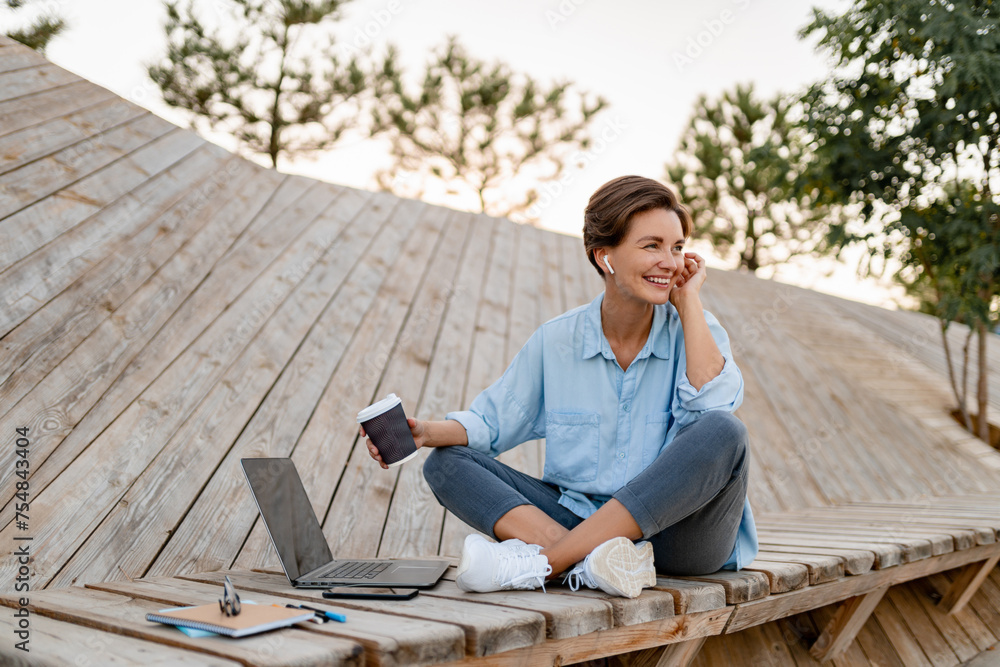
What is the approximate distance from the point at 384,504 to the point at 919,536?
1488 millimetres

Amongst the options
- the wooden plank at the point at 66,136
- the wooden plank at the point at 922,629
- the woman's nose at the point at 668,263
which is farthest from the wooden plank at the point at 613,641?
the wooden plank at the point at 66,136

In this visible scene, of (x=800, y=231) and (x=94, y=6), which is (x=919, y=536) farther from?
(x=800, y=231)

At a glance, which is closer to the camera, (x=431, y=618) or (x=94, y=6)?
(x=431, y=618)

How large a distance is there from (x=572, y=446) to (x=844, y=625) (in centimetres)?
101

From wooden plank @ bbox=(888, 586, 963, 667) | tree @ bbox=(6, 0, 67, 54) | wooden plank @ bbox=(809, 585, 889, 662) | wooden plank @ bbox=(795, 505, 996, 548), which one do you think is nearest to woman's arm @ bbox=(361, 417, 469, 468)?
wooden plank @ bbox=(809, 585, 889, 662)

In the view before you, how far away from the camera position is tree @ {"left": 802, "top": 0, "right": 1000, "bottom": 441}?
3.40 m

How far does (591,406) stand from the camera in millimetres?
1585

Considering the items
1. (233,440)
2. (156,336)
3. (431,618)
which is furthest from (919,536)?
(156,336)

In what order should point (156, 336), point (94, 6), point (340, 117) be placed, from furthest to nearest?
point (340, 117), point (94, 6), point (156, 336)

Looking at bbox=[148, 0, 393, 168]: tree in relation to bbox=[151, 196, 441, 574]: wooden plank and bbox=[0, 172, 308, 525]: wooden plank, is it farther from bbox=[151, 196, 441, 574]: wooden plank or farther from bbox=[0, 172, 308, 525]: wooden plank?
bbox=[0, 172, 308, 525]: wooden plank

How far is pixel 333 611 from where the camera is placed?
103cm

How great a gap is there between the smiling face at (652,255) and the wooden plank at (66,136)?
8.39ft

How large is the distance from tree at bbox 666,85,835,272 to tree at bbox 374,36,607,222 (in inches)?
87.6

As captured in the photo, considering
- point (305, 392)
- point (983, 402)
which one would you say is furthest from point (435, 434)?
point (983, 402)
